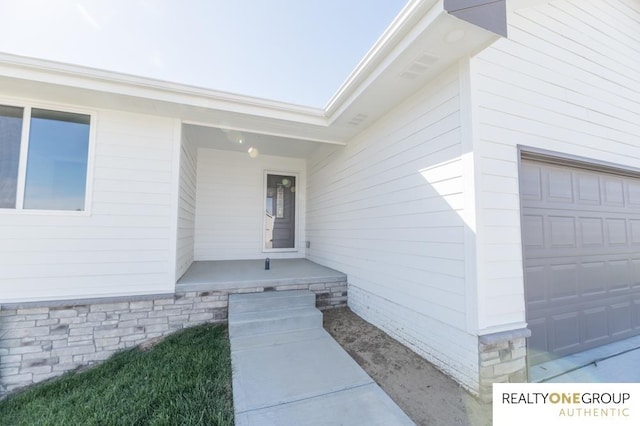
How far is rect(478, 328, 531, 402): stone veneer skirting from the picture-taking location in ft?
8.01

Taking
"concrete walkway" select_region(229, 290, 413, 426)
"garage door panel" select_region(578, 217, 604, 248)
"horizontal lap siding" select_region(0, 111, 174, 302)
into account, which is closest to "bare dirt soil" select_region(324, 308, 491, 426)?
"concrete walkway" select_region(229, 290, 413, 426)

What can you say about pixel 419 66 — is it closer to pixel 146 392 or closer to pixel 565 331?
pixel 565 331

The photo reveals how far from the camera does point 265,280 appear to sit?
439 centimetres

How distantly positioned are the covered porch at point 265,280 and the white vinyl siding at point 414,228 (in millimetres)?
352

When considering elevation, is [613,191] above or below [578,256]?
above

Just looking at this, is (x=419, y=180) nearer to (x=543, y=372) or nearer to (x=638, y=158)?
(x=543, y=372)

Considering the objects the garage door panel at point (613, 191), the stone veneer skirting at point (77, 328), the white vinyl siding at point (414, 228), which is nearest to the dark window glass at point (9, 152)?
the stone veneer skirting at point (77, 328)

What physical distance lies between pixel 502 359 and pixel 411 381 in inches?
35.2

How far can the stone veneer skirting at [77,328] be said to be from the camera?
10.7 feet

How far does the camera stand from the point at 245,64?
17.3 feet

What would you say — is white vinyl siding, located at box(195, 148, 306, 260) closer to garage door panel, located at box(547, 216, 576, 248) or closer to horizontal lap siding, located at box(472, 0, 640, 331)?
horizontal lap siding, located at box(472, 0, 640, 331)

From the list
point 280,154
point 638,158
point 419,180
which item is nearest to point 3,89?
point 280,154

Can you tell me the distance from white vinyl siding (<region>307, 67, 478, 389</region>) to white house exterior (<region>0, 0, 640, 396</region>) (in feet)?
0.08

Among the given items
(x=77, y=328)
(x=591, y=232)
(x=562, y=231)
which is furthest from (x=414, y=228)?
(x=77, y=328)
